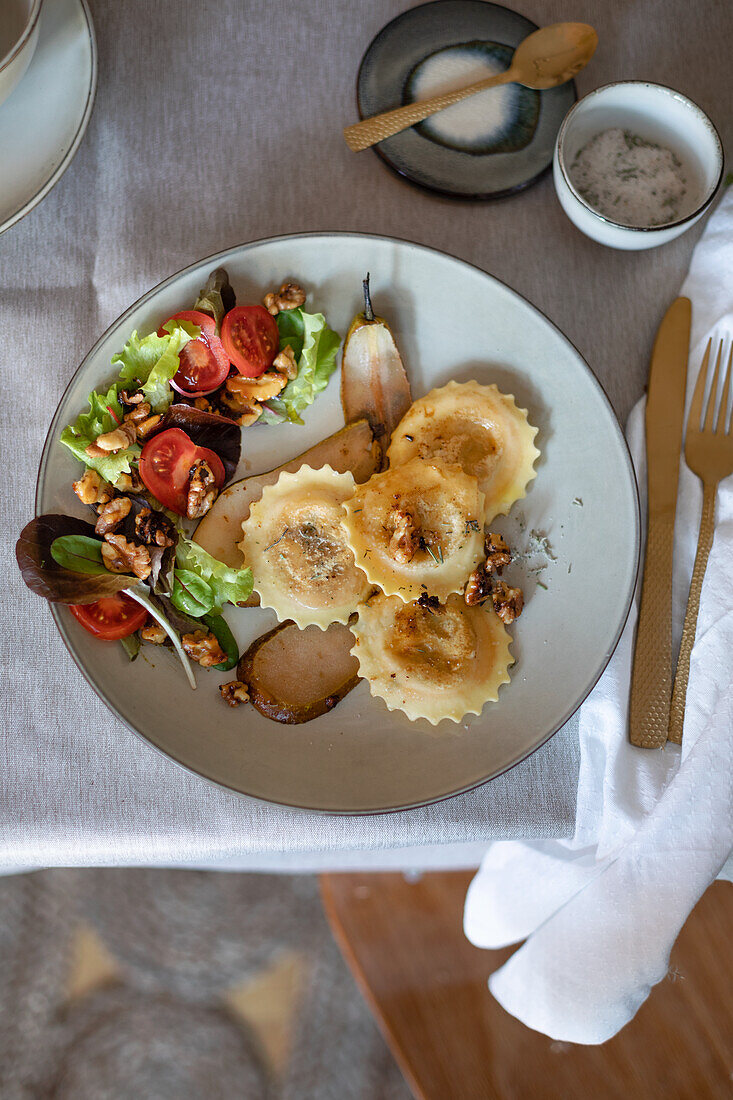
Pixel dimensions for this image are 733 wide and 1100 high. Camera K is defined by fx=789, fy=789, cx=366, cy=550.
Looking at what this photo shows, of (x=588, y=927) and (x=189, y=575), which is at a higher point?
(x=189, y=575)

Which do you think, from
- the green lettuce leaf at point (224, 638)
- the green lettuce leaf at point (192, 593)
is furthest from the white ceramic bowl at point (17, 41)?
the green lettuce leaf at point (224, 638)

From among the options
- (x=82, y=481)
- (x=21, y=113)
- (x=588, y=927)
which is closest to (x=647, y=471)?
(x=588, y=927)

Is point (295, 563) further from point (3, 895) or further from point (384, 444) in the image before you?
point (3, 895)

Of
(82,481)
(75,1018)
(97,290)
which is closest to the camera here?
(82,481)

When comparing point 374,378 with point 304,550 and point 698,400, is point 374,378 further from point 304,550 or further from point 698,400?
point 698,400

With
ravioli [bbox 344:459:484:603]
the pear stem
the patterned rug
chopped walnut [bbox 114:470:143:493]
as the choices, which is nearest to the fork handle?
ravioli [bbox 344:459:484:603]

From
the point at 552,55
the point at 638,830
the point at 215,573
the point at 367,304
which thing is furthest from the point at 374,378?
the point at 638,830
